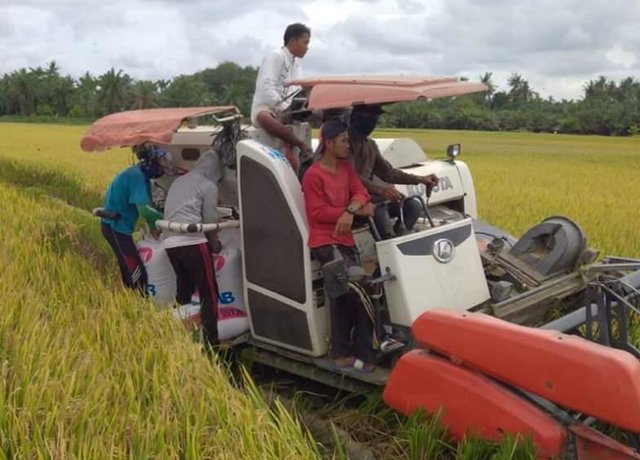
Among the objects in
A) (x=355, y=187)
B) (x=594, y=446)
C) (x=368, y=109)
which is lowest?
(x=594, y=446)

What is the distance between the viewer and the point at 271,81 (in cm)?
542

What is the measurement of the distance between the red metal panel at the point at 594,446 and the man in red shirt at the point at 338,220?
4.78 feet

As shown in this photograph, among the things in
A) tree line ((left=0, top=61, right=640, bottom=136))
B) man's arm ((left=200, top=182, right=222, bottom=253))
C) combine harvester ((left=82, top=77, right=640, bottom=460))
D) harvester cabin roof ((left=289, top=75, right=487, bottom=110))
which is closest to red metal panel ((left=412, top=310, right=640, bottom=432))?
combine harvester ((left=82, top=77, right=640, bottom=460))

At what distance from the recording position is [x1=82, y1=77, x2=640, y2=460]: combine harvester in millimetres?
3094

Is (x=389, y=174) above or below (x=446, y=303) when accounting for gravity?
above

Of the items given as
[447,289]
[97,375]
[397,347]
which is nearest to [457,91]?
[447,289]

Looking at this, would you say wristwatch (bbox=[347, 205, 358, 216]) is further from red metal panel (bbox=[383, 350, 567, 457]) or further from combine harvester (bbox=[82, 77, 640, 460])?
red metal panel (bbox=[383, 350, 567, 457])

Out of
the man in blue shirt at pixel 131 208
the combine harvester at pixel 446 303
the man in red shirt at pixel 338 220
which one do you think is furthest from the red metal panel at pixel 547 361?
the man in blue shirt at pixel 131 208

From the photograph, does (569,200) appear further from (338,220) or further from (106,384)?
(106,384)

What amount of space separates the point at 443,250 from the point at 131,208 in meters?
2.54

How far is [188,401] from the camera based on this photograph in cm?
315

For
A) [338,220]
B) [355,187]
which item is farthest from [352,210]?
[355,187]

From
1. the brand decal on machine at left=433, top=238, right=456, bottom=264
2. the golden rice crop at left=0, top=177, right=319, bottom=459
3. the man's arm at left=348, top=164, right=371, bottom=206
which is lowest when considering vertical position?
the golden rice crop at left=0, top=177, right=319, bottom=459

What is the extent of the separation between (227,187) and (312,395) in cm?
181
